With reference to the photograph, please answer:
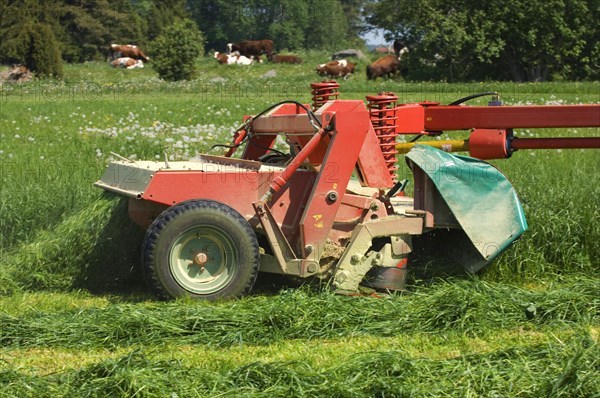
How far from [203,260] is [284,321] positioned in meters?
0.88

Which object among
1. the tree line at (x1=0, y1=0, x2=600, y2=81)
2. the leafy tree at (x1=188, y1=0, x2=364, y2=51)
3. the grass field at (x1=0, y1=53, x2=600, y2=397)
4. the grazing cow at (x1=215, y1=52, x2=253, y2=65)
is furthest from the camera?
the leafy tree at (x1=188, y1=0, x2=364, y2=51)

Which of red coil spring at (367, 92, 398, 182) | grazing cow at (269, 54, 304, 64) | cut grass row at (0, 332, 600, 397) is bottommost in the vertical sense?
grazing cow at (269, 54, 304, 64)

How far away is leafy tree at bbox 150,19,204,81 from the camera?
3525 centimetres

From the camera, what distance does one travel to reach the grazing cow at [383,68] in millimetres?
40031

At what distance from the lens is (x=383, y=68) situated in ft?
132

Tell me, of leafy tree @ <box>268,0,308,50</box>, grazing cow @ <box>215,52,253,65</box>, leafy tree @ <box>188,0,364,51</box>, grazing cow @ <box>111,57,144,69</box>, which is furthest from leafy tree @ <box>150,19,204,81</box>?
leafy tree @ <box>188,0,364,51</box>

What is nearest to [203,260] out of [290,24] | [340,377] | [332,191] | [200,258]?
[200,258]

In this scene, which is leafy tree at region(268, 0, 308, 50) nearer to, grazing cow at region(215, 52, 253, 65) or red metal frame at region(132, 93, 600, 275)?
grazing cow at region(215, 52, 253, 65)

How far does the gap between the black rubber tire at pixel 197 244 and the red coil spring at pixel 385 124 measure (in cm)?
136

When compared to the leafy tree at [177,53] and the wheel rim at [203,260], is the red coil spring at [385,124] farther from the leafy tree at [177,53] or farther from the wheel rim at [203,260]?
the leafy tree at [177,53]

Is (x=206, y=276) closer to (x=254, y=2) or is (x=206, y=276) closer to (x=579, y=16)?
(x=579, y=16)

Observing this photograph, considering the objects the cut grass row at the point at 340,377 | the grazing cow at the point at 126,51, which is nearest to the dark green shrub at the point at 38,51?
the grazing cow at the point at 126,51

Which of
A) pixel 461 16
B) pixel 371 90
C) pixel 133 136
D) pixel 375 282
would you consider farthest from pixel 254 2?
pixel 375 282

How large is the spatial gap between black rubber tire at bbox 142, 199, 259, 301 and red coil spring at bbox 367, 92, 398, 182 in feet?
4.48
